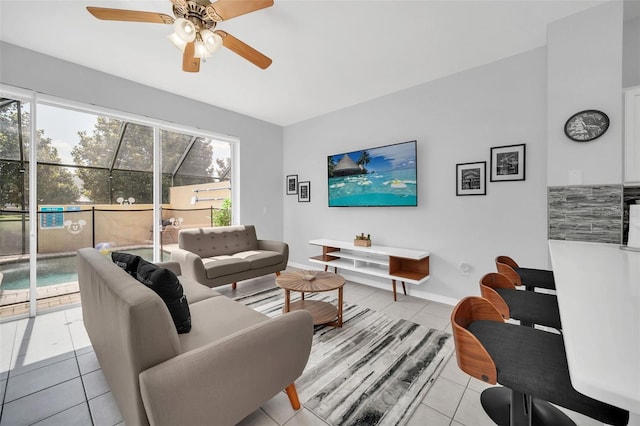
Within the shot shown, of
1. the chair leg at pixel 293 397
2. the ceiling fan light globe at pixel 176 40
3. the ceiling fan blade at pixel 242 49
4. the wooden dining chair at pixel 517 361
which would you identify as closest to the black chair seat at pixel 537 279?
the wooden dining chair at pixel 517 361

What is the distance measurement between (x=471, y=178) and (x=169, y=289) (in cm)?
312

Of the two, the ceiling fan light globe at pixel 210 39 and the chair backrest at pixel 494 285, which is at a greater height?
the ceiling fan light globe at pixel 210 39

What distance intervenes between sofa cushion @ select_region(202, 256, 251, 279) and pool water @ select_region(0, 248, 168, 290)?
1.57 m

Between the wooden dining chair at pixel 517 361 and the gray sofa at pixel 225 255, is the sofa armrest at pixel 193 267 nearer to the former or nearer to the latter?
the gray sofa at pixel 225 255

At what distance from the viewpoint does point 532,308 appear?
1470 mm

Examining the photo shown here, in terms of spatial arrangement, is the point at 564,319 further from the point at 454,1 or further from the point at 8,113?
the point at 8,113

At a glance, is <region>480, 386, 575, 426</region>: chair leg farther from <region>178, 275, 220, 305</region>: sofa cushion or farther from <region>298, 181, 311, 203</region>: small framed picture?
<region>298, 181, 311, 203</region>: small framed picture

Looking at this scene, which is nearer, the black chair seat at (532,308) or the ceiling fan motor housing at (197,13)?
the black chair seat at (532,308)

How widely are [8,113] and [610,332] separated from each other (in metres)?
4.75

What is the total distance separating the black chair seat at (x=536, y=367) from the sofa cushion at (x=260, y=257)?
2870mm

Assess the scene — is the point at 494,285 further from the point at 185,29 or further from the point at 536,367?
the point at 185,29

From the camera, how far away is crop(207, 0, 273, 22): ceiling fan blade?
1688 mm

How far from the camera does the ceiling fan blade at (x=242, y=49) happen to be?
2.00 meters

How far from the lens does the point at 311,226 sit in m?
4.78
